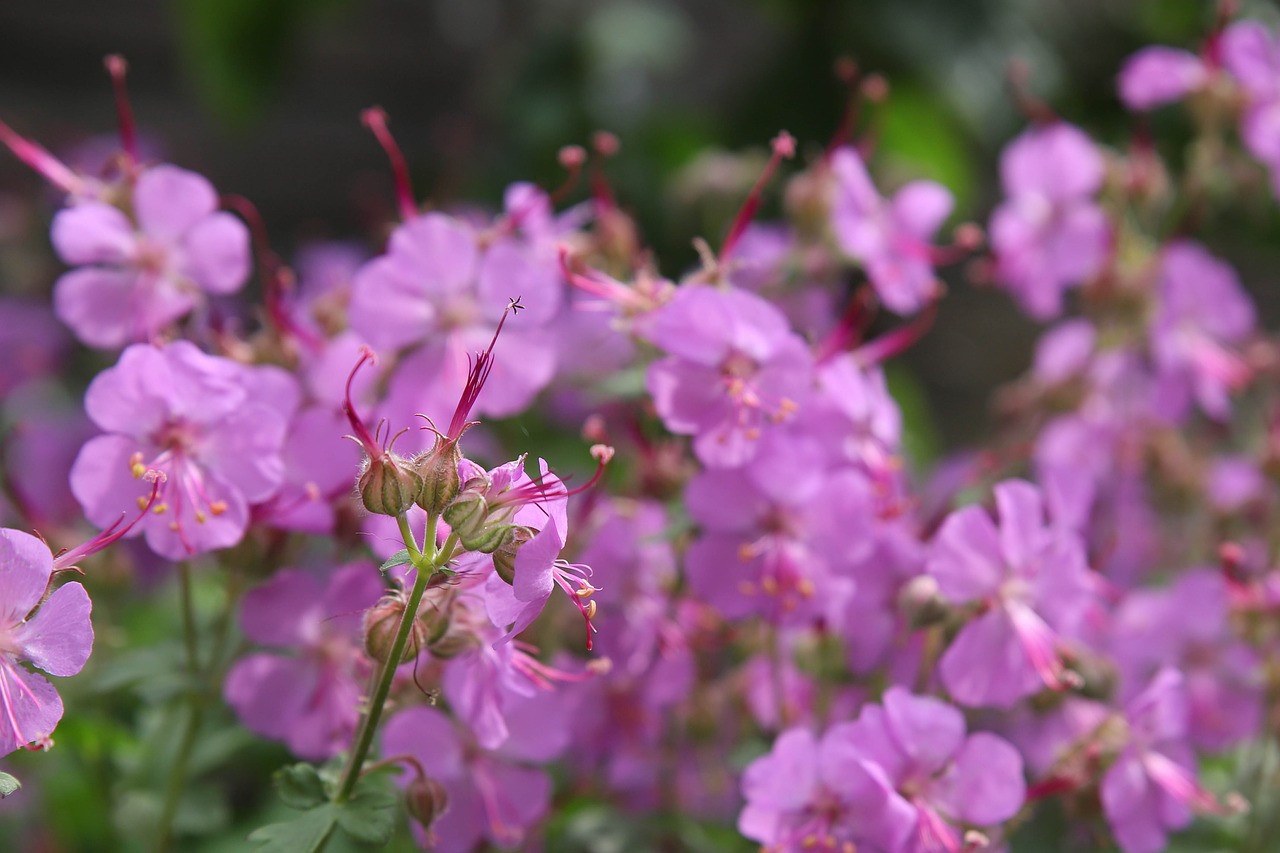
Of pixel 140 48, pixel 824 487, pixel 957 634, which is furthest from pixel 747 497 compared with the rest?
pixel 140 48

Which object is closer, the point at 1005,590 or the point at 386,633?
the point at 386,633

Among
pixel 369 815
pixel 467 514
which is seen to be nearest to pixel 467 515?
pixel 467 514

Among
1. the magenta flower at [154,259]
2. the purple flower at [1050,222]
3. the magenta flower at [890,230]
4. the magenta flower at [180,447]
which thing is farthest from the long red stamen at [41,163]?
the purple flower at [1050,222]

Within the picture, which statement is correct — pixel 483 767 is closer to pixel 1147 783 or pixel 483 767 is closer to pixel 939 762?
pixel 939 762

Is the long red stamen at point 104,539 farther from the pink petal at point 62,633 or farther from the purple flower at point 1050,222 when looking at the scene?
the purple flower at point 1050,222

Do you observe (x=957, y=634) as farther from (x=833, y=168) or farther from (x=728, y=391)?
(x=833, y=168)

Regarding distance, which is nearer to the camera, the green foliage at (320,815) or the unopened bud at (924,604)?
the green foliage at (320,815)
